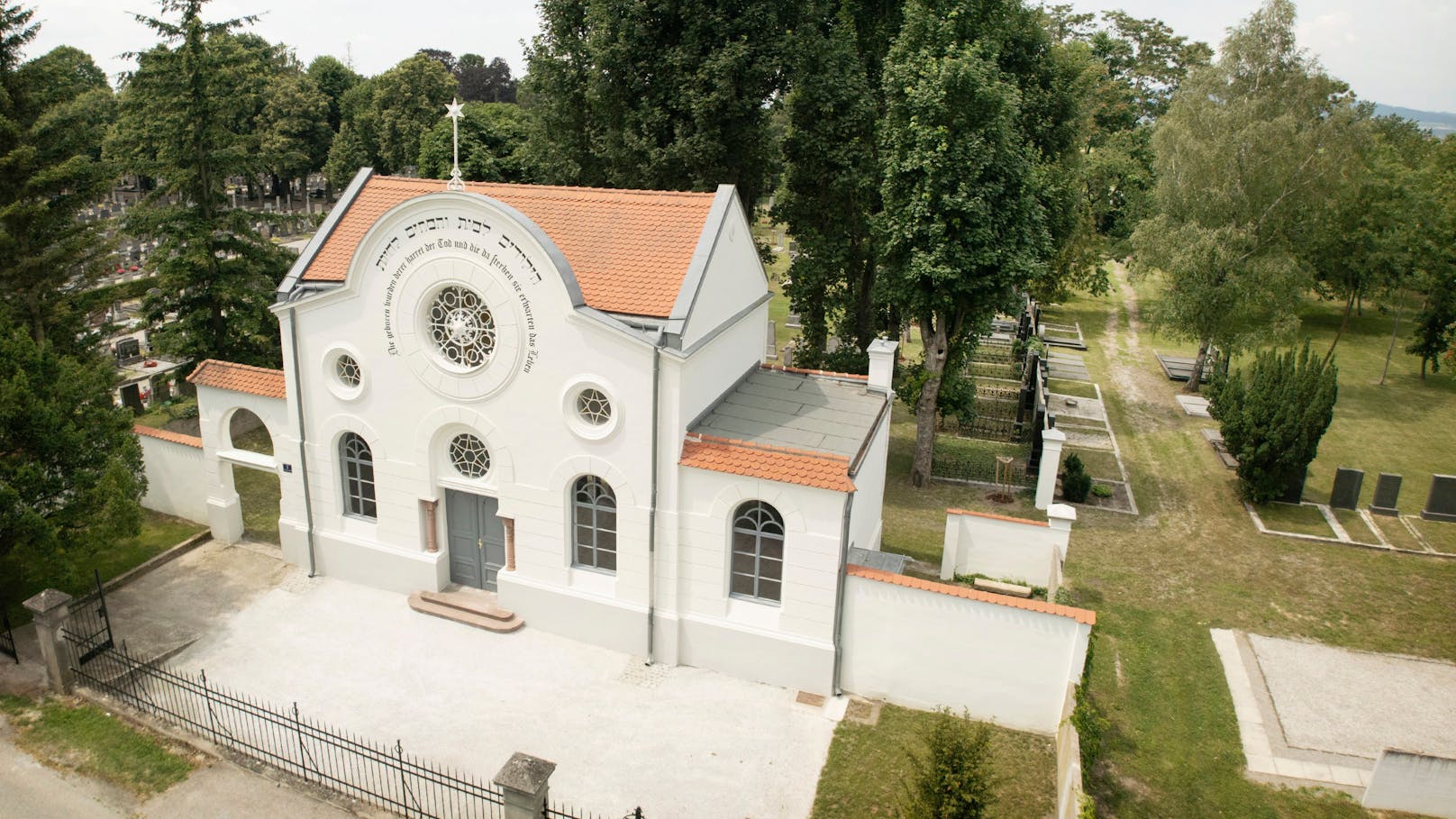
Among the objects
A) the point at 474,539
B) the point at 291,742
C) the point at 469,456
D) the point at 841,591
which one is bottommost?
the point at 291,742

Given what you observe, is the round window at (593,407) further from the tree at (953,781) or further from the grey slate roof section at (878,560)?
the tree at (953,781)

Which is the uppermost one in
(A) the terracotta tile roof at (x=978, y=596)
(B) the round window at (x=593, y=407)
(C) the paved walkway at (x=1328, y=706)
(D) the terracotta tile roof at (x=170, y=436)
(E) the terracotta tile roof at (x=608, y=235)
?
(E) the terracotta tile roof at (x=608, y=235)

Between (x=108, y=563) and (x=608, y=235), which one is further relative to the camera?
(x=108, y=563)

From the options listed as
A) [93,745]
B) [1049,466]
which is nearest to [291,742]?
[93,745]

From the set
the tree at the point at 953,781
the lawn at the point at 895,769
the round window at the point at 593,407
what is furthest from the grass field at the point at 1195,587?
the round window at the point at 593,407

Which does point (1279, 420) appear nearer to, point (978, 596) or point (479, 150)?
point (978, 596)

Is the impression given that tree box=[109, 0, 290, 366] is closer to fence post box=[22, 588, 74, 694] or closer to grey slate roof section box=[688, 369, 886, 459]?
fence post box=[22, 588, 74, 694]

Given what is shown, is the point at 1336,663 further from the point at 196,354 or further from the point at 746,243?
the point at 196,354
